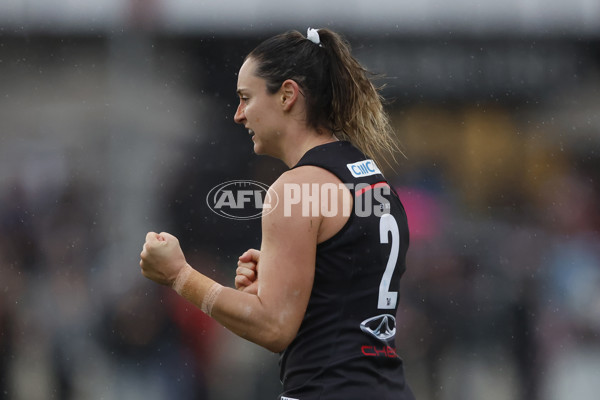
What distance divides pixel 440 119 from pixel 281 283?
4500 mm

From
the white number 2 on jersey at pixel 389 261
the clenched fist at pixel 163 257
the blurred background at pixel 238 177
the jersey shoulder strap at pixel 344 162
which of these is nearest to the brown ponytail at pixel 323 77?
the jersey shoulder strap at pixel 344 162

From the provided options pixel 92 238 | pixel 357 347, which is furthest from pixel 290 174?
pixel 92 238

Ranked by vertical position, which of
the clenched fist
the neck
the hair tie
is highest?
the hair tie

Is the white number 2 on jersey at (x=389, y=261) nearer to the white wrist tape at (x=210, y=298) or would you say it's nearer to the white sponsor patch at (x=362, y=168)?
the white sponsor patch at (x=362, y=168)

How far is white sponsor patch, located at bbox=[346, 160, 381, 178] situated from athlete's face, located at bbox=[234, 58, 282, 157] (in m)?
0.23

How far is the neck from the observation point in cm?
212

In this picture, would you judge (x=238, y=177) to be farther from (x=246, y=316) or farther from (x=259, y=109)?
(x=246, y=316)

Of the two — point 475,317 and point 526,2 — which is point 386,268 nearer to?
point 475,317

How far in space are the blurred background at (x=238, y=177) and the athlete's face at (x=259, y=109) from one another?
3.09 meters

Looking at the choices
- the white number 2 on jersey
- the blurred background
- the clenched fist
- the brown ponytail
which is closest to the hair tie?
the brown ponytail

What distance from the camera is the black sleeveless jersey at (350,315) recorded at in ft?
6.39

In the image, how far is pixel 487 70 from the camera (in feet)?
20.4

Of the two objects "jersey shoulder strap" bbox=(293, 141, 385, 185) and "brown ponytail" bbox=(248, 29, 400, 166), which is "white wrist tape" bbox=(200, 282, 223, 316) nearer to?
"jersey shoulder strap" bbox=(293, 141, 385, 185)

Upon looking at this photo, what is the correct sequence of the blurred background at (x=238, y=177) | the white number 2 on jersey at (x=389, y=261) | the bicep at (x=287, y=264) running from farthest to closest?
the blurred background at (x=238, y=177), the white number 2 on jersey at (x=389, y=261), the bicep at (x=287, y=264)
